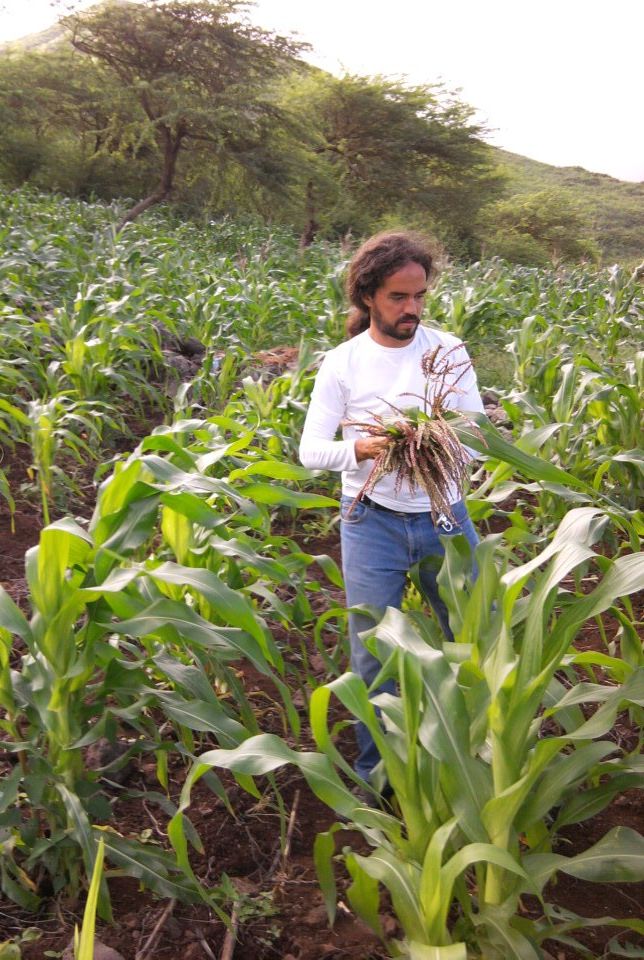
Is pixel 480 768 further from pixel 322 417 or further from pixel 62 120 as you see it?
pixel 62 120

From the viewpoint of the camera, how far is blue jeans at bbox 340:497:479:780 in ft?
7.27

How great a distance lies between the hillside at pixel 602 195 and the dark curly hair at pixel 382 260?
28.1 m

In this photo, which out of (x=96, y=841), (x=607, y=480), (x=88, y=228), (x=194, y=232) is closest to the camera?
(x=96, y=841)

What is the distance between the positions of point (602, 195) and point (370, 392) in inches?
2426

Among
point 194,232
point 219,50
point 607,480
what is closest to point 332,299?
point 607,480

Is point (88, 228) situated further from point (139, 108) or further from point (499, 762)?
point (499, 762)

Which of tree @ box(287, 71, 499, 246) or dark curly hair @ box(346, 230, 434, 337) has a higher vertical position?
tree @ box(287, 71, 499, 246)

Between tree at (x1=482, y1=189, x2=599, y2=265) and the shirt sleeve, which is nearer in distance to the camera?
the shirt sleeve

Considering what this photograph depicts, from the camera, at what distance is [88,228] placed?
13.3 meters

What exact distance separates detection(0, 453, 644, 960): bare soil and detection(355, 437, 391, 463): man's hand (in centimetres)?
103

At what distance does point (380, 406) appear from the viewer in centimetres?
225

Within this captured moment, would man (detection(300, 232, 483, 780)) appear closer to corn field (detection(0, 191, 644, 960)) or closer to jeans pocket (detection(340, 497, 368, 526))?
jeans pocket (detection(340, 497, 368, 526))

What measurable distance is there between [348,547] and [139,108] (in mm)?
20339

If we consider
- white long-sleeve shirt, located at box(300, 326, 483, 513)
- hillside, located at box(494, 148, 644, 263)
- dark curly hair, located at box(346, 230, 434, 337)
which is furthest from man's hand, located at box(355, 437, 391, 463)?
hillside, located at box(494, 148, 644, 263)
